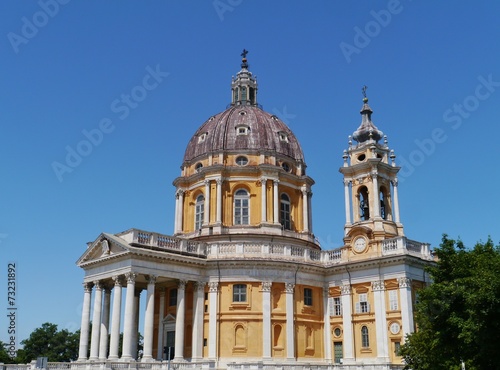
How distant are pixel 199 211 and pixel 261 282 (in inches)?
444

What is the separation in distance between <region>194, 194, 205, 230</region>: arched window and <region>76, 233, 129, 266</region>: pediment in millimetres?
10676

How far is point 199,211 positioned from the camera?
165ft

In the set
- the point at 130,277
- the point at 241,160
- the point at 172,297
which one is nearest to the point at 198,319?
the point at 172,297

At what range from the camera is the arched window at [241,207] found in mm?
48531

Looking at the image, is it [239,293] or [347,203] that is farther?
[347,203]

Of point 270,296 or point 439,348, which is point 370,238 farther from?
point 439,348

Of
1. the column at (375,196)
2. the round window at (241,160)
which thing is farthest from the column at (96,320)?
the column at (375,196)

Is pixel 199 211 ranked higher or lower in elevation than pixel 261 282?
higher

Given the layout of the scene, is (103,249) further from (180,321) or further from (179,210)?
(179,210)

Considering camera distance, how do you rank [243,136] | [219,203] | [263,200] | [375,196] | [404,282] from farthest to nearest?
[243,136] → [263,200] → [219,203] → [375,196] → [404,282]

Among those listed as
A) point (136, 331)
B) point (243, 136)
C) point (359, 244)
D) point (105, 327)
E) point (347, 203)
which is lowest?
point (136, 331)

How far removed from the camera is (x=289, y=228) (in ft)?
165

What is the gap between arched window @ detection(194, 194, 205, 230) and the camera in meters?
49.8

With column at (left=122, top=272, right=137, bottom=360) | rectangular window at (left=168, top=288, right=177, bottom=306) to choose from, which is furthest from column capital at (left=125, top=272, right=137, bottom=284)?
rectangular window at (left=168, top=288, right=177, bottom=306)
